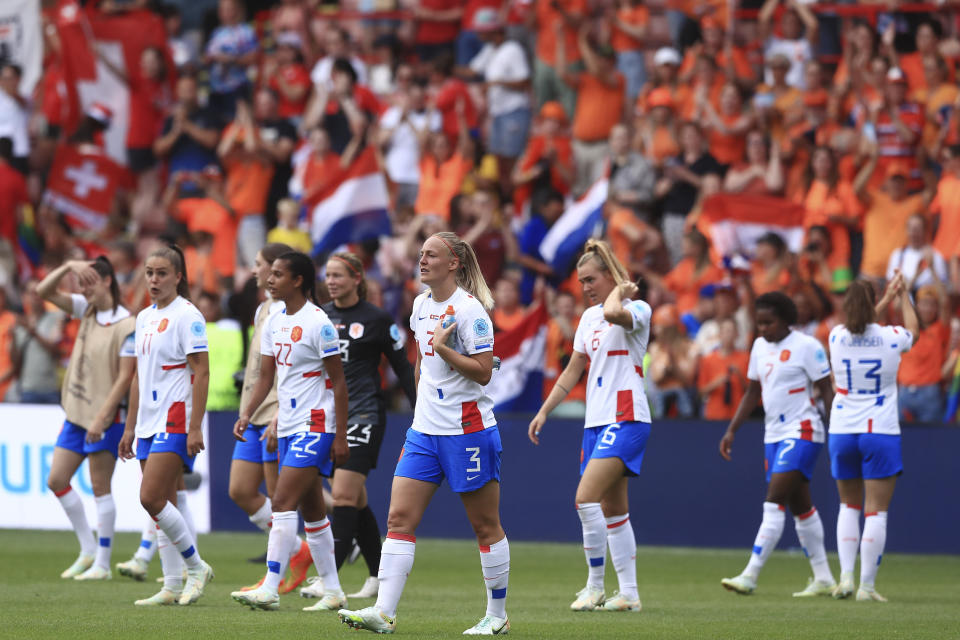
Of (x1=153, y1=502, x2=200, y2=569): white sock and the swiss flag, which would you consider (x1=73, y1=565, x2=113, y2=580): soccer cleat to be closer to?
(x1=153, y1=502, x2=200, y2=569): white sock

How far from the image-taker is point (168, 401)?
10320 millimetres

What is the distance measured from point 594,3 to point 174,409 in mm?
13411

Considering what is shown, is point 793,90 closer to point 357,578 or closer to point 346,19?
point 346,19

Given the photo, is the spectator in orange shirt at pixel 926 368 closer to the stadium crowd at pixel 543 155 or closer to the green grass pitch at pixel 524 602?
the stadium crowd at pixel 543 155

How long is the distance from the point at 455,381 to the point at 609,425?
7.40 ft

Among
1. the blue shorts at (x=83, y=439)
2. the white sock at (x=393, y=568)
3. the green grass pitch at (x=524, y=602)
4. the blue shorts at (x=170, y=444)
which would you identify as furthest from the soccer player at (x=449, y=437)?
the blue shorts at (x=83, y=439)

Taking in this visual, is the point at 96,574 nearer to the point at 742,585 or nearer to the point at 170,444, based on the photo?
the point at 170,444

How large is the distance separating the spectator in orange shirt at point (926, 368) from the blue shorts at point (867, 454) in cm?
410

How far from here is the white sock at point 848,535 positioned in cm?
1220

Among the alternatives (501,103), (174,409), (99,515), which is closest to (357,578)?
(99,515)

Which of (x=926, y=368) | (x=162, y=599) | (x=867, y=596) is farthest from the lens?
(x=926, y=368)

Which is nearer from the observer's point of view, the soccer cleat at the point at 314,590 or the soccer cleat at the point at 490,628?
the soccer cleat at the point at 490,628

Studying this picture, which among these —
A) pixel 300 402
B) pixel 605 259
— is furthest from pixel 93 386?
pixel 605 259

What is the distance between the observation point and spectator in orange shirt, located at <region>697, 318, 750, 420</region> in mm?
16438
